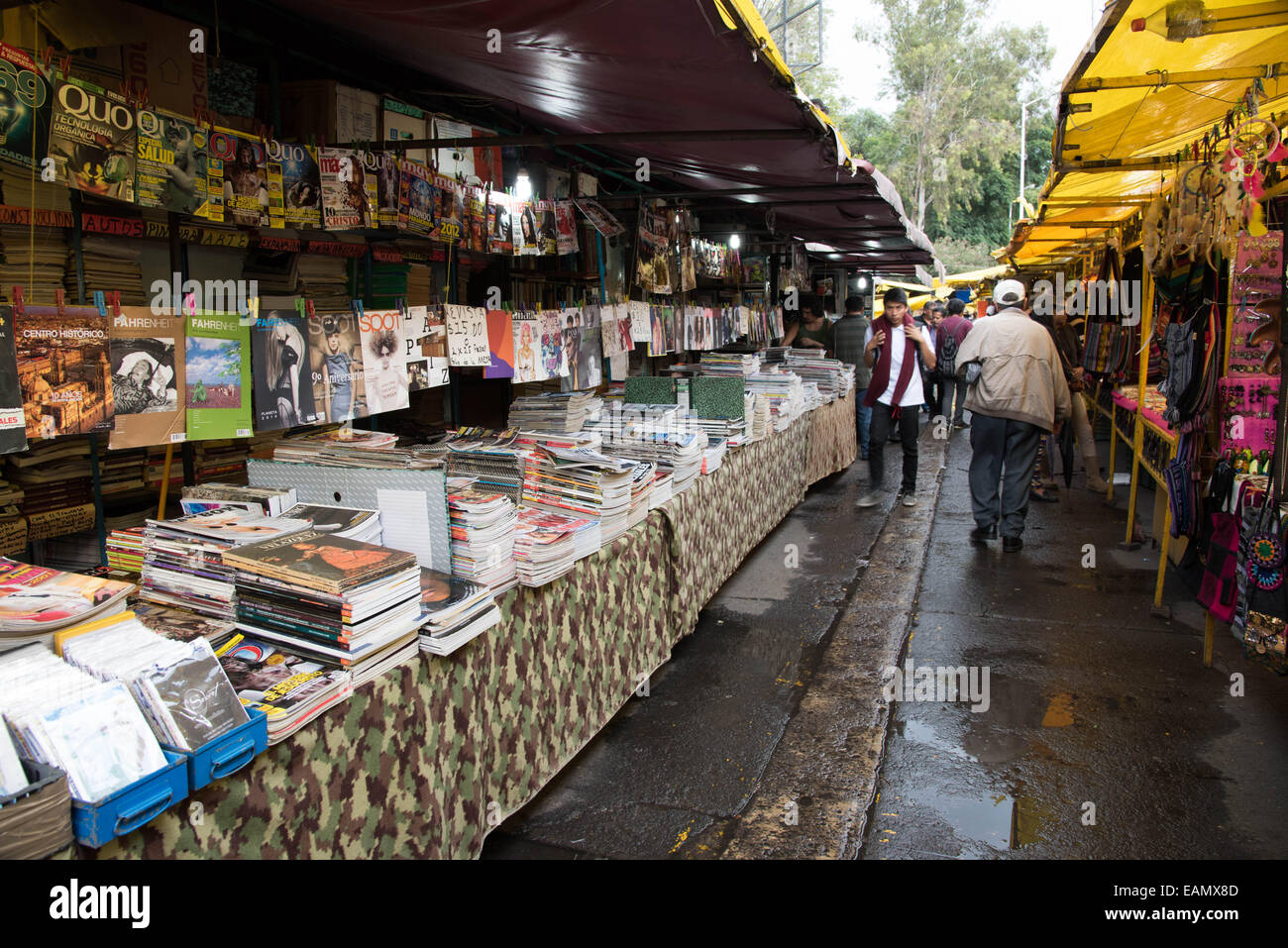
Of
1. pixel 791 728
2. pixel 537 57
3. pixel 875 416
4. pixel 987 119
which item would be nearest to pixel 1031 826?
pixel 791 728

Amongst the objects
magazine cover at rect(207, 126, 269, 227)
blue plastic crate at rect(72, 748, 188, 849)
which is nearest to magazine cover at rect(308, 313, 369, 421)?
magazine cover at rect(207, 126, 269, 227)

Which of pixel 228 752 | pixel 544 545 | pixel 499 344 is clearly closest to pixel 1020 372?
pixel 499 344

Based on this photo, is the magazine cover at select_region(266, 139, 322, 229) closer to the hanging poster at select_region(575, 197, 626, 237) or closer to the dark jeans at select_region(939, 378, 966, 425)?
the hanging poster at select_region(575, 197, 626, 237)

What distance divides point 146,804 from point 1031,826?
2.89 m

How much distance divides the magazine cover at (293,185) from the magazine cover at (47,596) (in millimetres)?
1682

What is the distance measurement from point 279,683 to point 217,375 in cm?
138

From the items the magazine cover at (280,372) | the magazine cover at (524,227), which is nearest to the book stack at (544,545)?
the magazine cover at (280,372)

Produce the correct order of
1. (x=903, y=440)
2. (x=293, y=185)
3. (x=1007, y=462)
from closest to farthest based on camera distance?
(x=293, y=185), (x=1007, y=462), (x=903, y=440)

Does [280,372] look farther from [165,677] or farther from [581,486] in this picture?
[165,677]

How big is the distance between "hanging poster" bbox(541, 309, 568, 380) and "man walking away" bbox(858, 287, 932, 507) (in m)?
4.12

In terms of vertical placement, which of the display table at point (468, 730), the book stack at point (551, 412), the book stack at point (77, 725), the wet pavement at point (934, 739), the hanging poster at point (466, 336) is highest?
the hanging poster at point (466, 336)

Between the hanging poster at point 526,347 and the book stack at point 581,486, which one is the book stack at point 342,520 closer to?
the book stack at point 581,486

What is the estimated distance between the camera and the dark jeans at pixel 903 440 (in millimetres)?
8602

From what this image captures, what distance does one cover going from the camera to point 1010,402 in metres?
6.80
